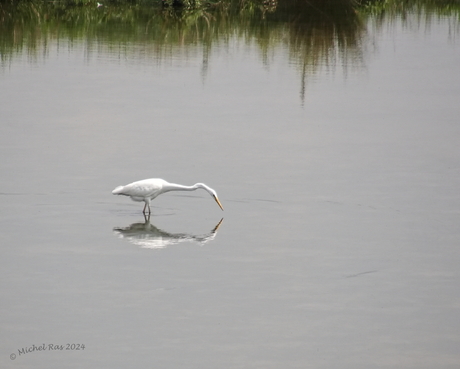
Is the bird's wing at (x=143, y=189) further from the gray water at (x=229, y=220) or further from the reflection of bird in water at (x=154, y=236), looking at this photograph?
the reflection of bird in water at (x=154, y=236)

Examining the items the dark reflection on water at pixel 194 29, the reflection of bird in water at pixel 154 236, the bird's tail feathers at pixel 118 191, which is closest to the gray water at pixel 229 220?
the reflection of bird in water at pixel 154 236

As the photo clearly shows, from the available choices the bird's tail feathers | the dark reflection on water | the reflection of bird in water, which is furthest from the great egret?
the dark reflection on water

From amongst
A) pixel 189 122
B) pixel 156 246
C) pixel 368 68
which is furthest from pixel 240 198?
pixel 368 68

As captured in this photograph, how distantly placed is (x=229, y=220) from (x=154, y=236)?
2.97 feet

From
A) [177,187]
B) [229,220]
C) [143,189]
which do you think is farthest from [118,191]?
[229,220]

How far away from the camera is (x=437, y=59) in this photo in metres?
23.3

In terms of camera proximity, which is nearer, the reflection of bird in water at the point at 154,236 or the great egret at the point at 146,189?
the reflection of bird in water at the point at 154,236

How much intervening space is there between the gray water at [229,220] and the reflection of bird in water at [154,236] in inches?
1.1

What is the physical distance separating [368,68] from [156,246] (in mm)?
12291

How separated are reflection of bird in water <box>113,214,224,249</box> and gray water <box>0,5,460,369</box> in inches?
1.1

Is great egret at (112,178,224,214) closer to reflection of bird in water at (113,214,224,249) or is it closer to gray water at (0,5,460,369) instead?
gray water at (0,5,460,369)

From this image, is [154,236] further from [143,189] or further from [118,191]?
[118,191]

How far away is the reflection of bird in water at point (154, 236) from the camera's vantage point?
10461 mm

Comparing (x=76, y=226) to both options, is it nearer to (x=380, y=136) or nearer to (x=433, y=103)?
(x=380, y=136)
